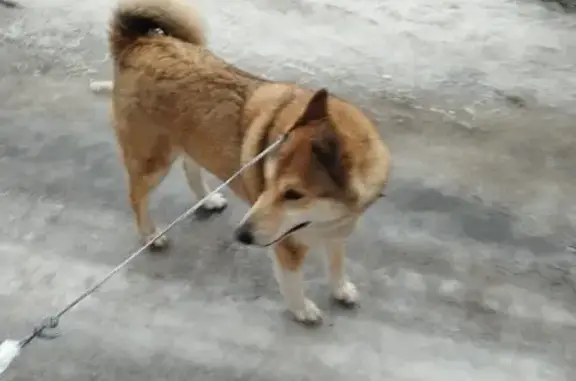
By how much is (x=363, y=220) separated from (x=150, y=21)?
79 centimetres

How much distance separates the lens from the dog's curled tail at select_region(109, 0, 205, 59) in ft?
5.54

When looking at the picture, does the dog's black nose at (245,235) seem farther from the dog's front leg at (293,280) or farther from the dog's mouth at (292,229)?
the dog's front leg at (293,280)

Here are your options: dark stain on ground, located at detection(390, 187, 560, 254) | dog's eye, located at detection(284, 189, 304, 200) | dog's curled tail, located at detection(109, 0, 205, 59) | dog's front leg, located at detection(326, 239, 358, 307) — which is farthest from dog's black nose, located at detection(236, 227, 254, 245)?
dark stain on ground, located at detection(390, 187, 560, 254)

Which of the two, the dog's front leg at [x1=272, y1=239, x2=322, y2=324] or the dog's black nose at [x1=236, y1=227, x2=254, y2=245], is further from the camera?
the dog's front leg at [x1=272, y1=239, x2=322, y2=324]

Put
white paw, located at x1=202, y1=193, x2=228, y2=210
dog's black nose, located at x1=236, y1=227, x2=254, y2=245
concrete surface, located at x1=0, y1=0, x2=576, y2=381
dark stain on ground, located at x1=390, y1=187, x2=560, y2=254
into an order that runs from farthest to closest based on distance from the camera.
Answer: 1. white paw, located at x1=202, y1=193, x2=228, y2=210
2. dark stain on ground, located at x1=390, y1=187, x2=560, y2=254
3. concrete surface, located at x1=0, y1=0, x2=576, y2=381
4. dog's black nose, located at x1=236, y1=227, x2=254, y2=245

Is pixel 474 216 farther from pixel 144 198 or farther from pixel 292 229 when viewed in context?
pixel 144 198

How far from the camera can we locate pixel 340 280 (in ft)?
6.06

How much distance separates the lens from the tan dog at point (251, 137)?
1.41 meters

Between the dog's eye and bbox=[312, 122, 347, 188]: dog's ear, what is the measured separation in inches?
2.9

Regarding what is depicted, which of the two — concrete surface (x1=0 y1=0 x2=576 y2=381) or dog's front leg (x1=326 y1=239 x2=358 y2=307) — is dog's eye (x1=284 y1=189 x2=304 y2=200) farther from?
concrete surface (x1=0 y1=0 x2=576 y2=381)

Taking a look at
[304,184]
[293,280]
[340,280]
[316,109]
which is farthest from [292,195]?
[340,280]

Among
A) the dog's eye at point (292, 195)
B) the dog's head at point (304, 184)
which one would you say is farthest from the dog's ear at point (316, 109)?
the dog's eye at point (292, 195)

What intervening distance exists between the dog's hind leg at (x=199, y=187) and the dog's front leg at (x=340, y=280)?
1.38 feet

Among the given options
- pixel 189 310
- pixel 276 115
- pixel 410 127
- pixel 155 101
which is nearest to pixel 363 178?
pixel 276 115
